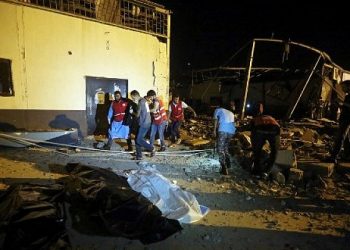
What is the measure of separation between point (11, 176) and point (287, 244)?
5.35m

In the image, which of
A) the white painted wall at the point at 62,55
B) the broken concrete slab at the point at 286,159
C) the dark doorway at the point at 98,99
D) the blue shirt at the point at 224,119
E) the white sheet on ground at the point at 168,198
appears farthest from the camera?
the dark doorway at the point at 98,99

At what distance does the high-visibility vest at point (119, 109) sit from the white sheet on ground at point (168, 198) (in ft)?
13.1

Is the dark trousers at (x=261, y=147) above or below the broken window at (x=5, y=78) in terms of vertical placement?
below

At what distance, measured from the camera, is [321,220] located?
4.76 m

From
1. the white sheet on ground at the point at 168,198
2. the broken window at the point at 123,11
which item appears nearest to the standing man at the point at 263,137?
the white sheet on ground at the point at 168,198

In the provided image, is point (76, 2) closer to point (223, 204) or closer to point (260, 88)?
point (223, 204)

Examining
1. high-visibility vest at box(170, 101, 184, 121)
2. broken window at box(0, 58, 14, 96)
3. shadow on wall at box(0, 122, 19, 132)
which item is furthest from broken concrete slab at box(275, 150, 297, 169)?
broken window at box(0, 58, 14, 96)

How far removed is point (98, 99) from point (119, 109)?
221 cm

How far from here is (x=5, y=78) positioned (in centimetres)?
887

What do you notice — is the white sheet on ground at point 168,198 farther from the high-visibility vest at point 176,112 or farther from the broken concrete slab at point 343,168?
the high-visibility vest at point 176,112

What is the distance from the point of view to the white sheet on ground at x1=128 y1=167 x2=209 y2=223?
14.7ft

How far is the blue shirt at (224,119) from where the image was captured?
6893mm

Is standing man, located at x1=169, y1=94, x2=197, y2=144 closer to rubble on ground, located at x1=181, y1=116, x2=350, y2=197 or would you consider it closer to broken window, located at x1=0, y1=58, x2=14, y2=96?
rubble on ground, located at x1=181, y1=116, x2=350, y2=197

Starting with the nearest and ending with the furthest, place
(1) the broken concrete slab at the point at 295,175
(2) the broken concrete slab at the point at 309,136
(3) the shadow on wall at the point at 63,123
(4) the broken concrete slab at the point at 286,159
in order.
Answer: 1. (1) the broken concrete slab at the point at 295,175
2. (4) the broken concrete slab at the point at 286,159
3. (2) the broken concrete slab at the point at 309,136
4. (3) the shadow on wall at the point at 63,123
